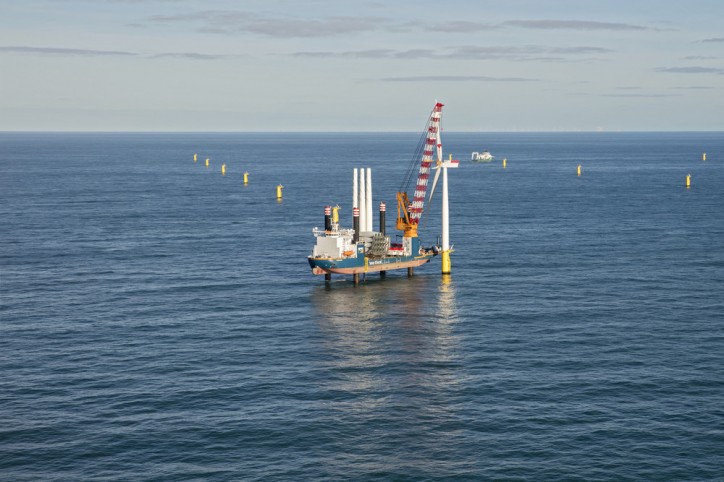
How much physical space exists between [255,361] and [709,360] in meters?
37.4

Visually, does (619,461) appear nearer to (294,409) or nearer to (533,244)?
(294,409)

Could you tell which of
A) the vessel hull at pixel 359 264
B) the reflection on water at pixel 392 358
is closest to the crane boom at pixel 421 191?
the vessel hull at pixel 359 264

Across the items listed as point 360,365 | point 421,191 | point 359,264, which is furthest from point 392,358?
point 421,191

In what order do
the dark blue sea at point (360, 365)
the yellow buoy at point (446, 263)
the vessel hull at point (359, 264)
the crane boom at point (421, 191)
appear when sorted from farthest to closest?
the crane boom at point (421, 191)
the yellow buoy at point (446, 263)
the vessel hull at point (359, 264)
the dark blue sea at point (360, 365)

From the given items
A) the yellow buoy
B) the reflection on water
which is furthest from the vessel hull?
the yellow buoy

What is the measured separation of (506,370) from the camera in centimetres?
7331

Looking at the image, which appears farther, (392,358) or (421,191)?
(421,191)

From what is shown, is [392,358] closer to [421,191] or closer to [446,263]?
[446,263]

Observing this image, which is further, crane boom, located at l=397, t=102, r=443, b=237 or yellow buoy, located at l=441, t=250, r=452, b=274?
crane boom, located at l=397, t=102, r=443, b=237

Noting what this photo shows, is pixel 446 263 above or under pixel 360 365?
above

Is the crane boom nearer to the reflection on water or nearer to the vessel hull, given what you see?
the vessel hull

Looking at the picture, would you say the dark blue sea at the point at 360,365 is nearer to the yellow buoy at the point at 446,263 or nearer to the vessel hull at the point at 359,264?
the yellow buoy at the point at 446,263

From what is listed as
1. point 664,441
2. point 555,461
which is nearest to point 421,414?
point 555,461

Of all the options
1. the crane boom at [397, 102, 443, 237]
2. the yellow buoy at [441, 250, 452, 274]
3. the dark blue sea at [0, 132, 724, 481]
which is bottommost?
the dark blue sea at [0, 132, 724, 481]
